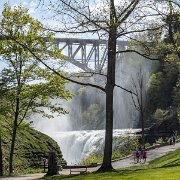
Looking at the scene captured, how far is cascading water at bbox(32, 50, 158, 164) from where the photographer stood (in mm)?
49094

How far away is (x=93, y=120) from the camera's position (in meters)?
80.8

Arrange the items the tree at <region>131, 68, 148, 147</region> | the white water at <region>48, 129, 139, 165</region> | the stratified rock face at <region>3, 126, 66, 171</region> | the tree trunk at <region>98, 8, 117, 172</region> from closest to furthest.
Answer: the tree trunk at <region>98, 8, 117, 172</region> < the stratified rock face at <region>3, 126, 66, 171</region> < the tree at <region>131, 68, 148, 147</region> < the white water at <region>48, 129, 139, 165</region>

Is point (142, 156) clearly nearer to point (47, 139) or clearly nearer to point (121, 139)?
point (47, 139)

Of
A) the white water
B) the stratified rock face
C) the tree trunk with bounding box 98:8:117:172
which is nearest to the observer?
the tree trunk with bounding box 98:8:117:172

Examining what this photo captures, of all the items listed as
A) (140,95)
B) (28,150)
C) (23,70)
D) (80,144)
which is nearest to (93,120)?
(140,95)

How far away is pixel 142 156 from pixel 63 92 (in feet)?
23.4

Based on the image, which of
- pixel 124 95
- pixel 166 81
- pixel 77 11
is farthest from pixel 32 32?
pixel 124 95

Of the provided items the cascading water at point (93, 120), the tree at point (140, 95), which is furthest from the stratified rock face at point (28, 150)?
the tree at point (140, 95)

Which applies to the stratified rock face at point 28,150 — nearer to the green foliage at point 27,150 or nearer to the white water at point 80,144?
the green foliage at point 27,150

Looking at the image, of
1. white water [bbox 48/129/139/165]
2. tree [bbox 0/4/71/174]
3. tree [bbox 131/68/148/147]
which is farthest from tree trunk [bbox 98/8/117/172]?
white water [bbox 48/129/139/165]

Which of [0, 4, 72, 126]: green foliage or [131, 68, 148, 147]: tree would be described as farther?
[131, 68, 148, 147]: tree

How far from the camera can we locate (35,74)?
1975 cm

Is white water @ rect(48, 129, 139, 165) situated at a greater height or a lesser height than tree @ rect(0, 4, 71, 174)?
lesser

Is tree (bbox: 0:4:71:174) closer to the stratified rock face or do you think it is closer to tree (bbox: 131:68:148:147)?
the stratified rock face
